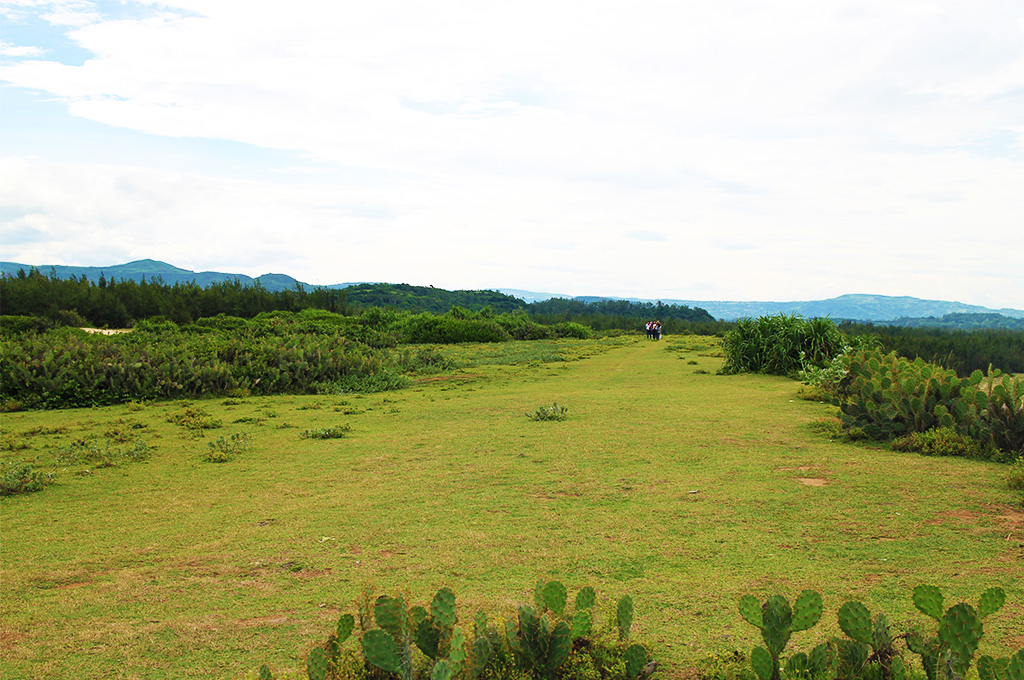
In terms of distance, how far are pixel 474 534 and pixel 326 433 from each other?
4215 mm

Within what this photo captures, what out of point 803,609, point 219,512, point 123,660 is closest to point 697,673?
point 803,609

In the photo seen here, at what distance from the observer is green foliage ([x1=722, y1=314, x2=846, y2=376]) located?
47.4 ft

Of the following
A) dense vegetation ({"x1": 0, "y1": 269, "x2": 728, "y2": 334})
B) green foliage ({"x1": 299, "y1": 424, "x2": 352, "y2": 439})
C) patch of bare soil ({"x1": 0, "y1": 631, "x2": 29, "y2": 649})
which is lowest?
patch of bare soil ({"x1": 0, "y1": 631, "x2": 29, "y2": 649})

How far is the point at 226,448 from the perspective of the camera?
7.28 m

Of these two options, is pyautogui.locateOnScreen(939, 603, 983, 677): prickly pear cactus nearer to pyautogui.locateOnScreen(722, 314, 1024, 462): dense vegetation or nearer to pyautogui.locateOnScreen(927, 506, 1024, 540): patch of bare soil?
pyautogui.locateOnScreen(927, 506, 1024, 540): patch of bare soil

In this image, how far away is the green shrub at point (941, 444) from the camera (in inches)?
245

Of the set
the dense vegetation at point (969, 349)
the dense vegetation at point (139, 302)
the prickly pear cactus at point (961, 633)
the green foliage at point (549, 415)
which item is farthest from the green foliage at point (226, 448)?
the dense vegetation at point (969, 349)

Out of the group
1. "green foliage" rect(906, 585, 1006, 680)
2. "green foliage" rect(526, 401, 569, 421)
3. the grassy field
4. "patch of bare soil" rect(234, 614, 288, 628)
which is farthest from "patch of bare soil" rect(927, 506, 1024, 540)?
"green foliage" rect(526, 401, 569, 421)

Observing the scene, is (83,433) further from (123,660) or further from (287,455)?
(123,660)

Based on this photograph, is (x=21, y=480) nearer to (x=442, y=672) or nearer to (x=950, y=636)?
(x=442, y=672)

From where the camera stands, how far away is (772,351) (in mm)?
14805

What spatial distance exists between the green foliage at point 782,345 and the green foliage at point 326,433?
942cm

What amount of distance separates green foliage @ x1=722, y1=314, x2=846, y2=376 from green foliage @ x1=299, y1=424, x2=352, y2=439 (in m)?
9.42

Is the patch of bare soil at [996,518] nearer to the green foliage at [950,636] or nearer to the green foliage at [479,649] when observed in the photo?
the green foliage at [950,636]
